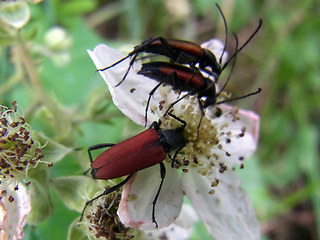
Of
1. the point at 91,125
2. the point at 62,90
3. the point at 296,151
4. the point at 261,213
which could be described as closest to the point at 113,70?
the point at 91,125

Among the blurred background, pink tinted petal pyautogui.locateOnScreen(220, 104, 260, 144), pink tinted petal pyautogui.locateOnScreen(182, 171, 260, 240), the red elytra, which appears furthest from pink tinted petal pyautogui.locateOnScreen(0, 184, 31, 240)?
the blurred background

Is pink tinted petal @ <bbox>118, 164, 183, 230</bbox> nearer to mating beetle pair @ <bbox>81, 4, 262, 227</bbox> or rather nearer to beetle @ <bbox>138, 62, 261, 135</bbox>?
mating beetle pair @ <bbox>81, 4, 262, 227</bbox>

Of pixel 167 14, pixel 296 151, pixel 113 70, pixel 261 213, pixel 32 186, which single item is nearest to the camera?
pixel 113 70

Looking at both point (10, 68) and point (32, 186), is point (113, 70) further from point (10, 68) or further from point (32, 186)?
point (10, 68)

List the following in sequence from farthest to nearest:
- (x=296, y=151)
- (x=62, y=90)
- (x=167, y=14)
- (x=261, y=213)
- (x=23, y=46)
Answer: (x=167, y=14) → (x=296, y=151) → (x=261, y=213) → (x=62, y=90) → (x=23, y=46)

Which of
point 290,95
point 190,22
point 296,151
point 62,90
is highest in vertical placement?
point 62,90

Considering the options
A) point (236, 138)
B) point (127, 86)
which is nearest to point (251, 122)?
point (236, 138)

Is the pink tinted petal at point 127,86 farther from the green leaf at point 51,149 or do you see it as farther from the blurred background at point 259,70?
the blurred background at point 259,70
